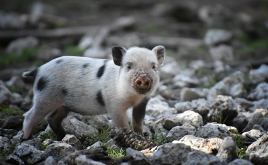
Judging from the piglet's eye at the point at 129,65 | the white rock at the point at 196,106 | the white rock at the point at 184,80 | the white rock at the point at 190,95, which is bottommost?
the white rock at the point at 184,80

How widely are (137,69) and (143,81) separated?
0.75 feet

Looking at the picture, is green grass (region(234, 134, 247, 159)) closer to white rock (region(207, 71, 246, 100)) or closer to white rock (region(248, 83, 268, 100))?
white rock (region(207, 71, 246, 100))

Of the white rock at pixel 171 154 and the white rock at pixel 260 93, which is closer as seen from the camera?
the white rock at pixel 171 154

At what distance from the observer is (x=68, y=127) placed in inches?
284

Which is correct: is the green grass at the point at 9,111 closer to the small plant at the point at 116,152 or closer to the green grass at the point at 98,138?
the green grass at the point at 98,138

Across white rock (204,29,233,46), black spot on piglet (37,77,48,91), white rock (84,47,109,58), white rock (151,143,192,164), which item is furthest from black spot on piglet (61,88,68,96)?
A: white rock (204,29,233,46)

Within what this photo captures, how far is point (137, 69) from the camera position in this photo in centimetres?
698

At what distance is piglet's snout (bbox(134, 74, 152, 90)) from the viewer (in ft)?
22.4

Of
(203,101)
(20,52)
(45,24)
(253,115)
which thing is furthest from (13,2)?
(253,115)

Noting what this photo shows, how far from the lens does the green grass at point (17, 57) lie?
12.7m

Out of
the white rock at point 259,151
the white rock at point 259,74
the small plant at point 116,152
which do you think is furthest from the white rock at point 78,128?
the white rock at point 259,74

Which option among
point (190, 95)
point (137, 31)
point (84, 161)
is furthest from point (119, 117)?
point (137, 31)

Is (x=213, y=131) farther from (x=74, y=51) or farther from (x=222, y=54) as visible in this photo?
(x=74, y=51)

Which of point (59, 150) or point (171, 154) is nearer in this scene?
point (171, 154)
